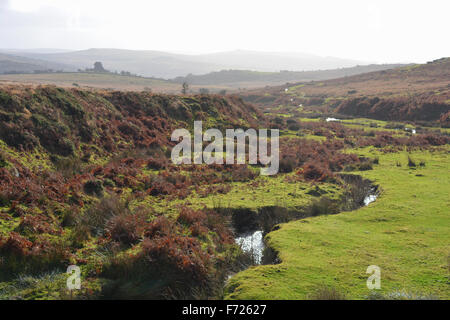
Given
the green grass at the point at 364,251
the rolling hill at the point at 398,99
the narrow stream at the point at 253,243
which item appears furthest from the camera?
the rolling hill at the point at 398,99

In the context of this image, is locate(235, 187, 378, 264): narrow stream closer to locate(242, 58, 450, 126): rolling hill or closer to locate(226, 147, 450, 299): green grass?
locate(226, 147, 450, 299): green grass

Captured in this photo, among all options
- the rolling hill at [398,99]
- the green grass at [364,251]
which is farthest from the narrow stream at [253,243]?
the rolling hill at [398,99]

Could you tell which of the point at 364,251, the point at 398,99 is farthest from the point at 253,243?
the point at 398,99

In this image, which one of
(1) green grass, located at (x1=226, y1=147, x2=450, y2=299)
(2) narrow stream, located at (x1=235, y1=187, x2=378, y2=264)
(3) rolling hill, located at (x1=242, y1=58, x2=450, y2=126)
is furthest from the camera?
(3) rolling hill, located at (x1=242, y1=58, x2=450, y2=126)

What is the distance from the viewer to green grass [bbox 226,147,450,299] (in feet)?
28.3

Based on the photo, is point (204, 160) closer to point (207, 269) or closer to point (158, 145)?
point (158, 145)

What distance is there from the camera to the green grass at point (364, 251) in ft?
28.3

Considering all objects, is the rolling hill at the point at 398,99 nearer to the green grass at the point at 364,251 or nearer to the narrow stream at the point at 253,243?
the green grass at the point at 364,251

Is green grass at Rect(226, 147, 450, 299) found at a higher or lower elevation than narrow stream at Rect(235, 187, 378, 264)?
higher

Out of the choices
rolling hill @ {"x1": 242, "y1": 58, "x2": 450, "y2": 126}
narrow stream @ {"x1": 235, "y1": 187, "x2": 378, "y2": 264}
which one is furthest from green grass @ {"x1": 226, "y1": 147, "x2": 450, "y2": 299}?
rolling hill @ {"x1": 242, "y1": 58, "x2": 450, "y2": 126}
